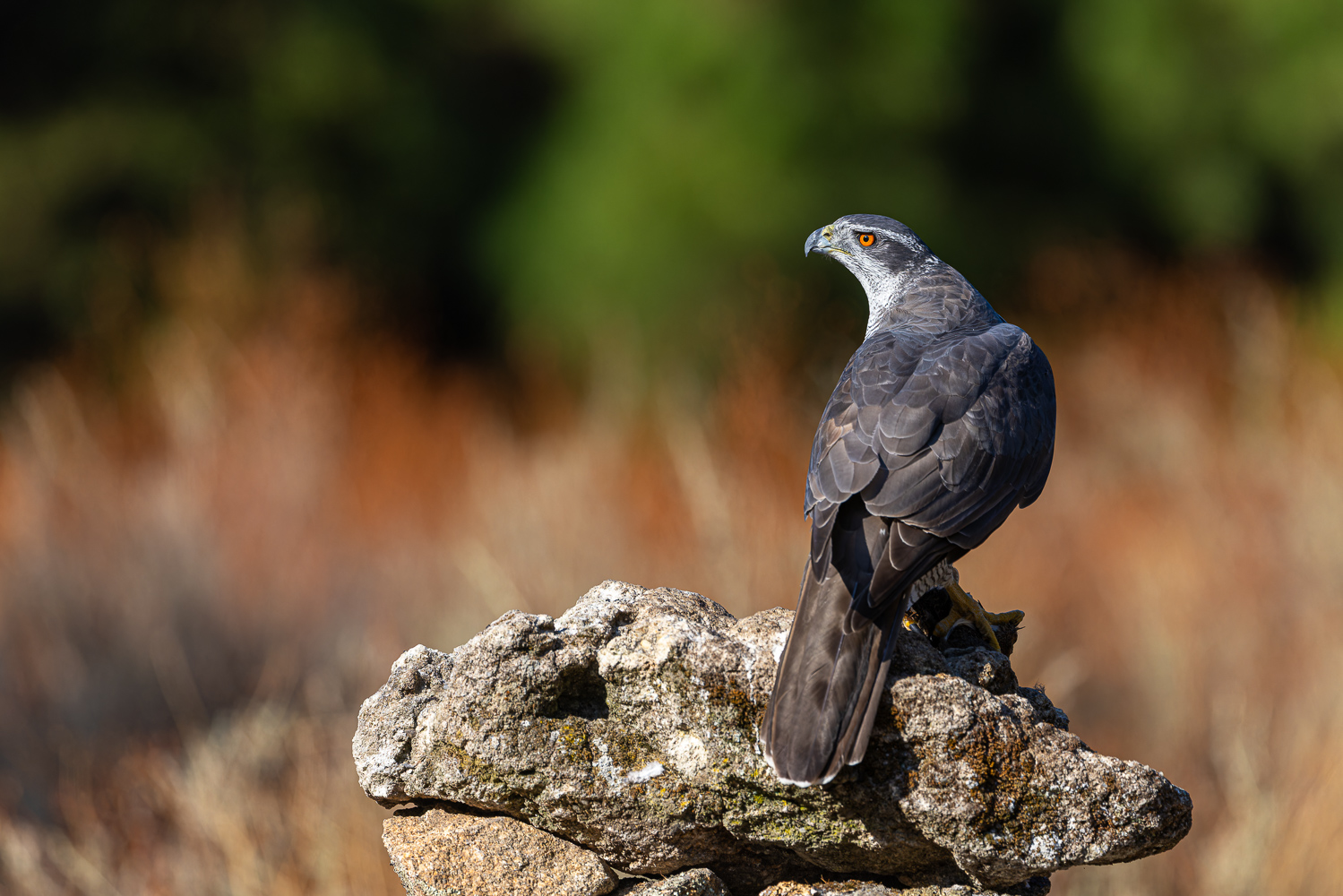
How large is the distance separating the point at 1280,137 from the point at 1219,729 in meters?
8.36

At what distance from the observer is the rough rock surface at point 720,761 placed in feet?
6.72

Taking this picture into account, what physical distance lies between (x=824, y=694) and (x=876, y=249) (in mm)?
1635

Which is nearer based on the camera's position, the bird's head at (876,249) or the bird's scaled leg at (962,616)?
the bird's scaled leg at (962,616)

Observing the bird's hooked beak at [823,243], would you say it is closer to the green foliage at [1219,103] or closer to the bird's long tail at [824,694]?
the bird's long tail at [824,694]

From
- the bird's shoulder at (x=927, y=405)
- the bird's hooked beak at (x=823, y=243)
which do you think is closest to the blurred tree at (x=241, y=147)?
the bird's hooked beak at (x=823, y=243)

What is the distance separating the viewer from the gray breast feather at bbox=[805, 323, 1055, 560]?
2271 millimetres

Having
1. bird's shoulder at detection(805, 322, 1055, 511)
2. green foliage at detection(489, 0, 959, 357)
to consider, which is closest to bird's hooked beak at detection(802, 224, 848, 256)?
bird's shoulder at detection(805, 322, 1055, 511)

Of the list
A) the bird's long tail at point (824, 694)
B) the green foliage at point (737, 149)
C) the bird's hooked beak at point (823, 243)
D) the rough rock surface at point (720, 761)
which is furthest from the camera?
the green foliage at point (737, 149)

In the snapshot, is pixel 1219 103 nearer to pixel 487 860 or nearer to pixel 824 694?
→ pixel 824 694

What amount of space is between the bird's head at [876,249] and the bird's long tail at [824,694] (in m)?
1.41

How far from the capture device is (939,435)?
7.89 feet

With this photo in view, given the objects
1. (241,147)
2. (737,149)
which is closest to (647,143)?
(737,149)

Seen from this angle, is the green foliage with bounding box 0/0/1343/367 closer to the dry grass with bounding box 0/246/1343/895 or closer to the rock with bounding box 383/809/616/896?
the dry grass with bounding box 0/246/1343/895

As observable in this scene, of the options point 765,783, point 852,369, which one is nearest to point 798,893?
point 765,783
